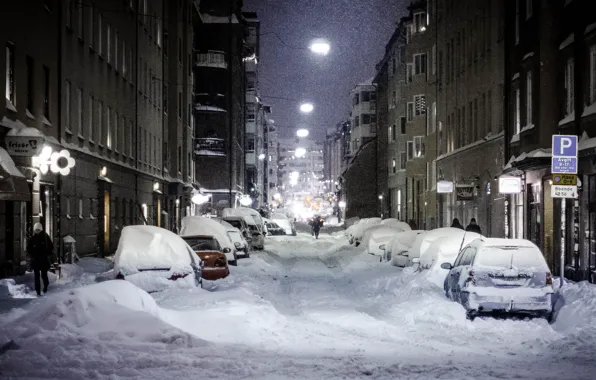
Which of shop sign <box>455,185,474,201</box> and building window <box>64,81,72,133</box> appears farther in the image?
shop sign <box>455,185,474,201</box>

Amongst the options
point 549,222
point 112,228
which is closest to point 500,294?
point 549,222

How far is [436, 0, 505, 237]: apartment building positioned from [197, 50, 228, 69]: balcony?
110 feet

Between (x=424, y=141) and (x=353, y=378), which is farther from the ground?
(x=424, y=141)

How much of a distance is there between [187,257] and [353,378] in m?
10.3

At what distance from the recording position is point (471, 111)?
42.1m

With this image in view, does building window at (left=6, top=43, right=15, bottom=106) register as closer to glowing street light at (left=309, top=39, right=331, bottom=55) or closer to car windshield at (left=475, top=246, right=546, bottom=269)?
glowing street light at (left=309, top=39, right=331, bottom=55)

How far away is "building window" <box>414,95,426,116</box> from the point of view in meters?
58.4

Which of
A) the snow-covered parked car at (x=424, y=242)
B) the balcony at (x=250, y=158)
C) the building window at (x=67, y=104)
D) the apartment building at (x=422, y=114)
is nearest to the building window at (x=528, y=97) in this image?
the snow-covered parked car at (x=424, y=242)

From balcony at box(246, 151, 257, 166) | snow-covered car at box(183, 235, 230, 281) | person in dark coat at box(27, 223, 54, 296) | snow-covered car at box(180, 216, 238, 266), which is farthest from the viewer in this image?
balcony at box(246, 151, 257, 166)

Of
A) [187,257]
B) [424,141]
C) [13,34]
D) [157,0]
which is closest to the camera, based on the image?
[187,257]

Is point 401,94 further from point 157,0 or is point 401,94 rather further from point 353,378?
point 353,378

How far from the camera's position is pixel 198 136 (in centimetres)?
8206

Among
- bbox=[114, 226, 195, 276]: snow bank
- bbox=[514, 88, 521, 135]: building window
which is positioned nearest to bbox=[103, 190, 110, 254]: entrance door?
bbox=[514, 88, 521, 135]: building window

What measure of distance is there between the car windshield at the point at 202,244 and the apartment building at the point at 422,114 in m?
28.4
